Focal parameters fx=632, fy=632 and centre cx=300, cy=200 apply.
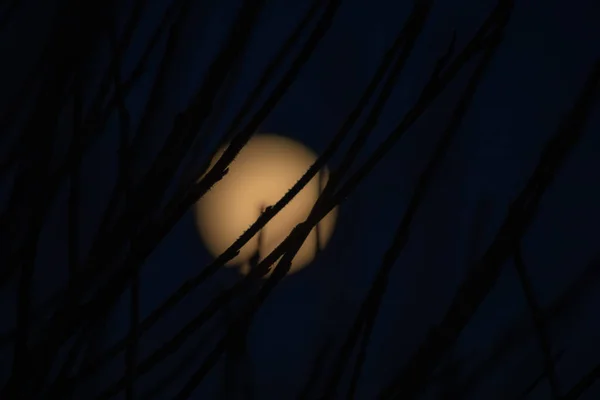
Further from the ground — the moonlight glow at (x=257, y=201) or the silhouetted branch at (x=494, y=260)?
the moonlight glow at (x=257, y=201)

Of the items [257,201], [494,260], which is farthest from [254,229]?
[257,201]

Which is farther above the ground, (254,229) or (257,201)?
(257,201)

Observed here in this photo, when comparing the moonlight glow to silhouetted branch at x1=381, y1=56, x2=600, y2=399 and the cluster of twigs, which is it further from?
silhouetted branch at x1=381, y1=56, x2=600, y2=399

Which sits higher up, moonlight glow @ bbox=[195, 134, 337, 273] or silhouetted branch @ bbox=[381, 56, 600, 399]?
moonlight glow @ bbox=[195, 134, 337, 273]

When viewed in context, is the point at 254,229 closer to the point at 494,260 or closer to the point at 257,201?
the point at 494,260

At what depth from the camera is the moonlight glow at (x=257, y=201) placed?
76cm

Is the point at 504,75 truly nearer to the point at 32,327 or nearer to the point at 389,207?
the point at 389,207

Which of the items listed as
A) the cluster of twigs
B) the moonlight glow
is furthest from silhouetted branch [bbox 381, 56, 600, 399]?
the moonlight glow

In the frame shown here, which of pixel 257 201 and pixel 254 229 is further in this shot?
pixel 257 201

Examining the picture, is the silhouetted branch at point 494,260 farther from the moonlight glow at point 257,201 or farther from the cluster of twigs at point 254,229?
the moonlight glow at point 257,201

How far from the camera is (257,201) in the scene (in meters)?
0.76

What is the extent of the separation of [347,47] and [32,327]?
1.63ft

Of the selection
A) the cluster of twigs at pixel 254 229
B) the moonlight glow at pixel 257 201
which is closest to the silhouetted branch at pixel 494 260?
the cluster of twigs at pixel 254 229

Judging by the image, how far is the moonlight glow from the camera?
0.76 meters
